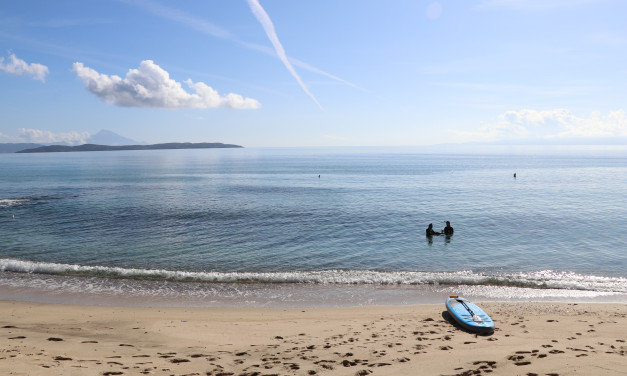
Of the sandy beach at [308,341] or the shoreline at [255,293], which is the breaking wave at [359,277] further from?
the sandy beach at [308,341]

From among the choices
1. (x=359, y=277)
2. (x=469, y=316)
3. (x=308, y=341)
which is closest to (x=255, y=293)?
(x=359, y=277)

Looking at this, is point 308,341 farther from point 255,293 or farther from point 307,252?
point 307,252

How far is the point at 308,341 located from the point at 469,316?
6.93 metres

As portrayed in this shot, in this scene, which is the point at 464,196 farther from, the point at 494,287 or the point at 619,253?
the point at 494,287

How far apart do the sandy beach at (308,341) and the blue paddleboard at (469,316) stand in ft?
1.45

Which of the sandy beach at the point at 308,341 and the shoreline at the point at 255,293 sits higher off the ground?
the sandy beach at the point at 308,341

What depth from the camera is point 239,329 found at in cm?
1552

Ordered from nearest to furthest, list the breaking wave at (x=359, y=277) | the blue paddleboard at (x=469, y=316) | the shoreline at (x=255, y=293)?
the blue paddleboard at (x=469, y=316), the shoreline at (x=255, y=293), the breaking wave at (x=359, y=277)

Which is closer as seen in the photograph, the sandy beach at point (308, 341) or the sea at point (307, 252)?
the sandy beach at point (308, 341)

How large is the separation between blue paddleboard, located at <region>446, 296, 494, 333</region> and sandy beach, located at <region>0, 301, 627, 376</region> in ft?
1.45

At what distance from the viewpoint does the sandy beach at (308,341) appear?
11156mm

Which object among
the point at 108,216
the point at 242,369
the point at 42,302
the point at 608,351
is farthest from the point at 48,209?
the point at 608,351

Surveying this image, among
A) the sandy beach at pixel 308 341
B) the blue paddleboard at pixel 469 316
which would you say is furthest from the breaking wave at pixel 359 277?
the blue paddleboard at pixel 469 316

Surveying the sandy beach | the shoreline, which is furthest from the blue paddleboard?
the shoreline
